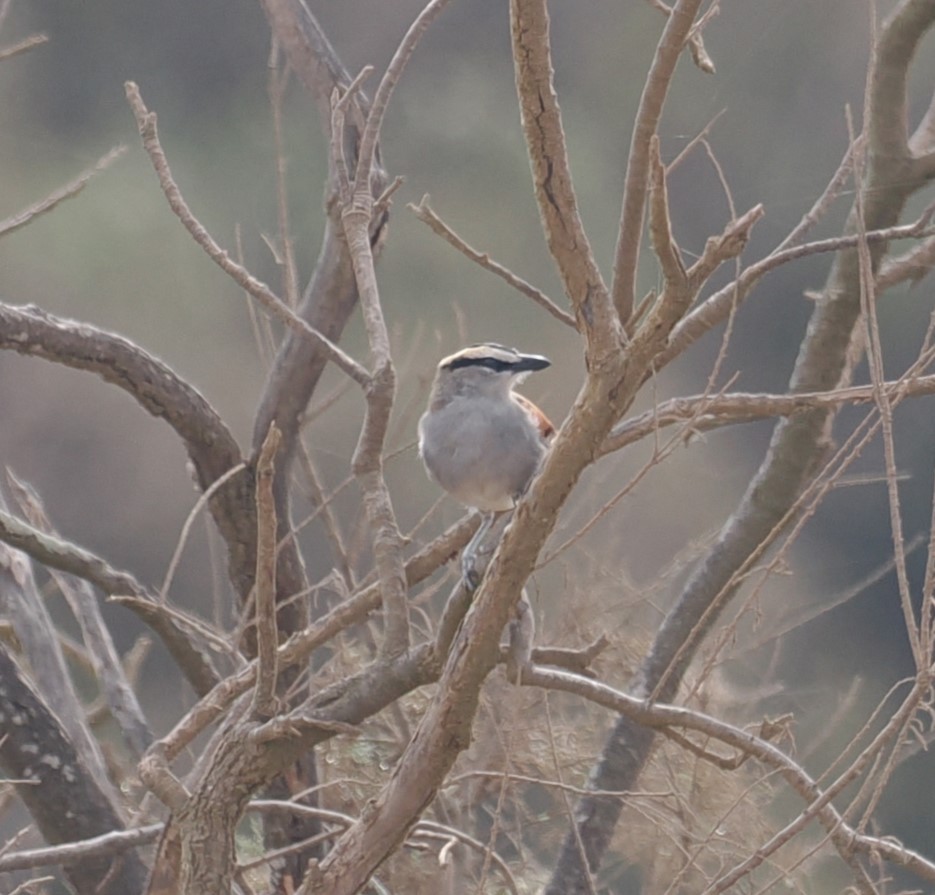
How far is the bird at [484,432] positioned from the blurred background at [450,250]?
52cm

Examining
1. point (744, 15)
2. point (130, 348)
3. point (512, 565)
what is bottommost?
point (512, 565)

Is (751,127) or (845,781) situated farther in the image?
(751,127)

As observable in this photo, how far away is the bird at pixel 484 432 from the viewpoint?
1.63 metres

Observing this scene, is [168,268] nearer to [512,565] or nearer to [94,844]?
[94,844]

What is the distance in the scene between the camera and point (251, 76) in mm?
3594

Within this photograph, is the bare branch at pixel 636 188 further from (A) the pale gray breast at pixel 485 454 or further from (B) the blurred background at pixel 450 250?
(B) the blurred background at pixel 450 250

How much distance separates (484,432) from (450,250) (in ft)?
6.28

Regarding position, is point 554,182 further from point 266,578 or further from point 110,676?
point 110,676

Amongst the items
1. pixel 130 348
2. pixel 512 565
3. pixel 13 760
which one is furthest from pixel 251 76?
pixel 512 565

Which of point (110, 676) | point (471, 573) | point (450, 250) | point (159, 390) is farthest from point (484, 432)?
point (450, 250)

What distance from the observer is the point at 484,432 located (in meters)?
1.64

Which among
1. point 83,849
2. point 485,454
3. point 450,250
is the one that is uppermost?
point 450,250

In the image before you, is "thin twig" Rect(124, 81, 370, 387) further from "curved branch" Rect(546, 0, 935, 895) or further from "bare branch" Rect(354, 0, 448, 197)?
"curved branch" Rect(546, 0, 935, 895)

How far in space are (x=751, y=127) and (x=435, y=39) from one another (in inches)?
33.2
